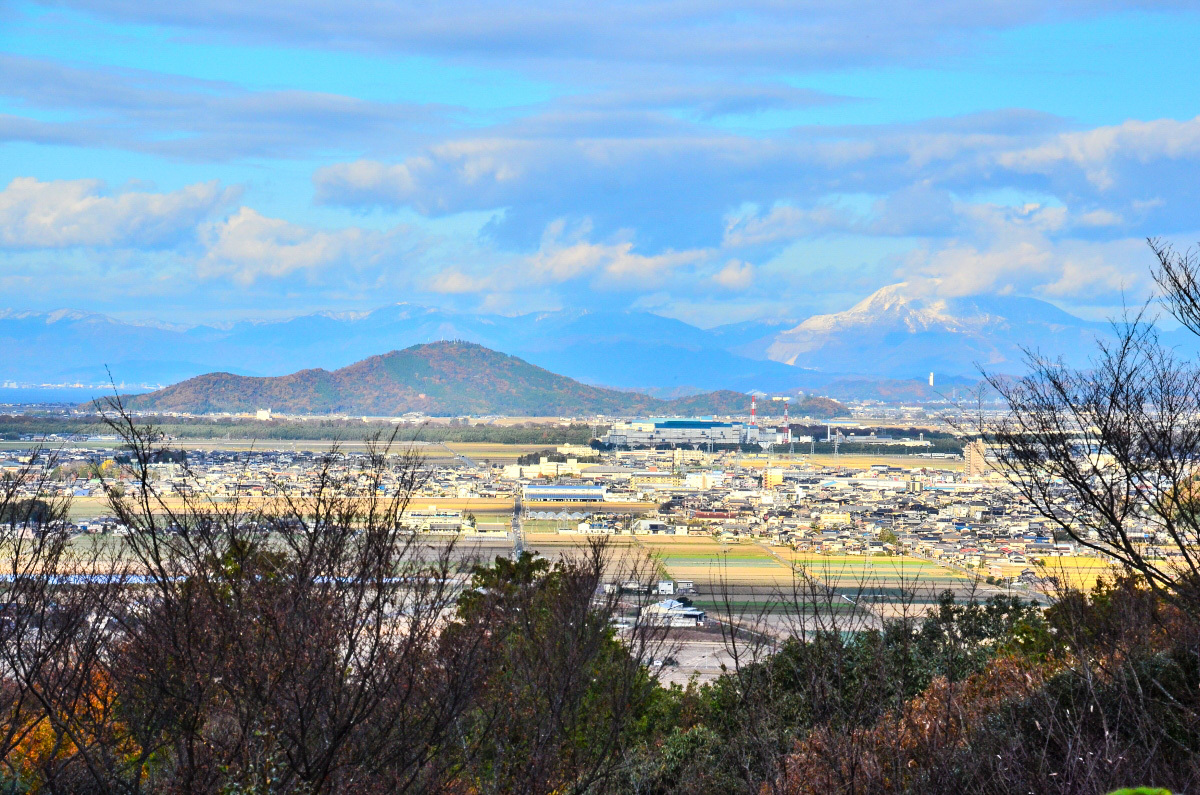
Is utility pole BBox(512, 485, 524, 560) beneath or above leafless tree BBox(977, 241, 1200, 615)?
beneath

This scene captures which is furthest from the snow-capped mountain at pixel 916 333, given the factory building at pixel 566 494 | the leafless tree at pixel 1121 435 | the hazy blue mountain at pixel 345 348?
the leafless tree at pixel 1121 435

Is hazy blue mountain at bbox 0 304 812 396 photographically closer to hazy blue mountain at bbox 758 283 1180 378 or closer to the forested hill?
hazy blue mountain at bbox 758 283 1180 378

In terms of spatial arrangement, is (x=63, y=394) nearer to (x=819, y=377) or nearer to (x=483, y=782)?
(x=483, y=782)

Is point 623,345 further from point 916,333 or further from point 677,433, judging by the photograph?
point 677,433

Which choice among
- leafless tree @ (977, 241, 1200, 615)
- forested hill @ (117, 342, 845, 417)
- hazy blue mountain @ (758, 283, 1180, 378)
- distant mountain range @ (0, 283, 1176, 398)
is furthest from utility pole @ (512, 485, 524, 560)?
hazy blue mountain @ (758, 283, 1180, 378)

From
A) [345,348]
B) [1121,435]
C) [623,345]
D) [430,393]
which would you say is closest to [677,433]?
[430,393]

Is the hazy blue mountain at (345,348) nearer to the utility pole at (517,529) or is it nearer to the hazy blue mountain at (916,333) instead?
the hazy blue mountain at (916,333)

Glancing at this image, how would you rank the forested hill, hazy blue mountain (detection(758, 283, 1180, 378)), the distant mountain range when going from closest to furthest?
the forested hill → the distant mountain range → hazy blue mountain (detection(758, 283, 1180, 378))
